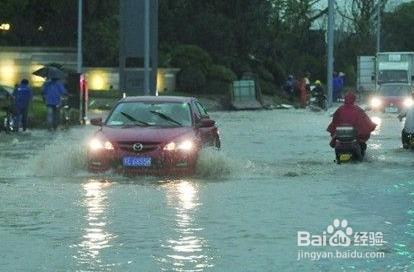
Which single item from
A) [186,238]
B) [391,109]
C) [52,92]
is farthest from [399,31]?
[186,238]

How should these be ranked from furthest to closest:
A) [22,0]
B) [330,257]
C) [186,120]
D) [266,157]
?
1. [22,0]
2. [266,157]
3. [186,120]
4. [330,257]

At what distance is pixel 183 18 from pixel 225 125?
117 ft

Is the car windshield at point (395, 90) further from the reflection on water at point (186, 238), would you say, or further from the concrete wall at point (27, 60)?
the reflection on water at point (186, 238)

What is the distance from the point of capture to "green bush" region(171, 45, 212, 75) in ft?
237

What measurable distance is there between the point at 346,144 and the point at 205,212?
8113 mm

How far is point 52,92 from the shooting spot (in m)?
36.0

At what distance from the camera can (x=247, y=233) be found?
13.0 meters

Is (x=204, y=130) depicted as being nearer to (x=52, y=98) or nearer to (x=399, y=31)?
(x=52, y=98)

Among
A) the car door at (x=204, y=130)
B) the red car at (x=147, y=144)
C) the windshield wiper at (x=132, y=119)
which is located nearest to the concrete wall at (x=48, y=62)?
the car door at (x=204, y=130)

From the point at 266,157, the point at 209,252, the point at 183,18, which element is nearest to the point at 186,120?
the point at 266,157

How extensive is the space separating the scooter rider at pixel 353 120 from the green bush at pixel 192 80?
47656 millimetres

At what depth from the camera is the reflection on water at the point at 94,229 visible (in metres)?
11.2

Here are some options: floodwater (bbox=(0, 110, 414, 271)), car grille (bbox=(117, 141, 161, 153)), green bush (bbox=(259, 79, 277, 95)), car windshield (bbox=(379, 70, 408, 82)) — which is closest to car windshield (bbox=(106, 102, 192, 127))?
floodwater (bbox=(0, 110, 414, 271))

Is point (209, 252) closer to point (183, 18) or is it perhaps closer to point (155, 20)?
point (155, 20)
